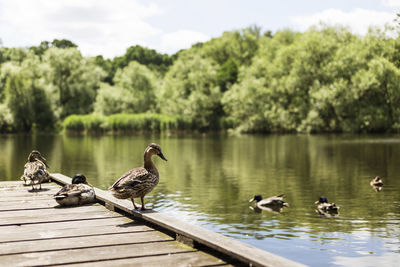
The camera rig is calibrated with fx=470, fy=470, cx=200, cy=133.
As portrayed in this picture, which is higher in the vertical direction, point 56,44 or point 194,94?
point 56,44

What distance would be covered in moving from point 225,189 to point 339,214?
6.85 m

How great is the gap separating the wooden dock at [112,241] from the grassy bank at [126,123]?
73.6 meters

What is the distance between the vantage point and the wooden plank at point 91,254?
5504 millimetres

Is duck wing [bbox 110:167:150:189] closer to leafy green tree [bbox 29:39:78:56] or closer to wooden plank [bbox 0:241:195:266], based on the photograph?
wooden plank [bbox 0:241:195:266]

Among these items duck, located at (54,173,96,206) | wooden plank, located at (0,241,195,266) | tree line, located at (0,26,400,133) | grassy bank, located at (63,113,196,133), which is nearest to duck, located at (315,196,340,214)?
duck, located at (54,173,96,206)

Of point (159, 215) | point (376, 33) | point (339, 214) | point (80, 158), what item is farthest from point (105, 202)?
point (376, 33)

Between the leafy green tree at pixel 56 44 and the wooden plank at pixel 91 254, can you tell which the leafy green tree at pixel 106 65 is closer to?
the leafy green tree at pixel 56 44

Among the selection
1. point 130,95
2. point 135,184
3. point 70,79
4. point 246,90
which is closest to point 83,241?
point 135,184

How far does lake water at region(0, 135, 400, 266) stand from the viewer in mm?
11431

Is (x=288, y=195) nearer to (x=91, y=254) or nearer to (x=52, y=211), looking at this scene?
(x=52, y=211)

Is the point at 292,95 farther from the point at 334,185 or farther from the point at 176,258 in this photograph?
the point at 176,258

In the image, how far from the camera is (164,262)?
5406 millimetres

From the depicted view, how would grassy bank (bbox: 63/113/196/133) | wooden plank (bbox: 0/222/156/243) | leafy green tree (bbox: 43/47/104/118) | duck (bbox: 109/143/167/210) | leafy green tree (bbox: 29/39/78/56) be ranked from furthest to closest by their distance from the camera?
leafy green tree (bbox: 29/39/78/56)
leafy green tree (bbox: 43/47/104/118)
grassy bank (bbox: 63/113/196/133)
duck (bbox: 109/143/167/210)
wooden plank (bbox: 0/222/156/243)

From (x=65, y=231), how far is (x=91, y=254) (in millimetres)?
1498
